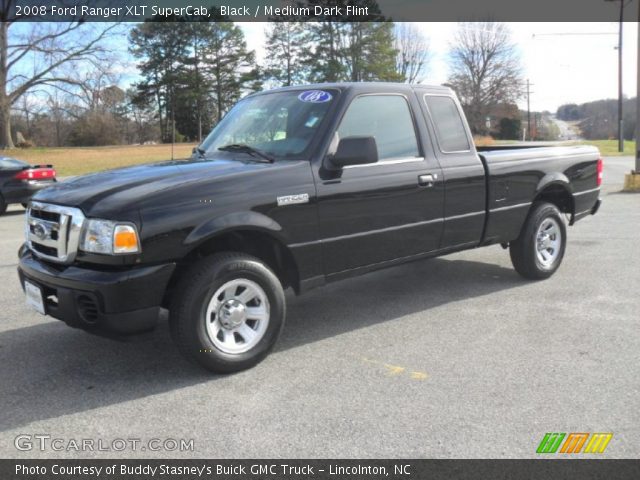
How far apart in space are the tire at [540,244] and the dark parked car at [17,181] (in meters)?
11.4

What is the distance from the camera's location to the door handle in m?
4.95

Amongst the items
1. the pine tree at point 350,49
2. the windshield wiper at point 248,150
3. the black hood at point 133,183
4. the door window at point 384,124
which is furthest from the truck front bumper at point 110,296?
the pine tree at point 350,49

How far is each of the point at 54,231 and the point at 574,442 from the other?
331cm

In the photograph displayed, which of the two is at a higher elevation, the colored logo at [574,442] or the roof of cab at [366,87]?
the roof of cab at [366,87]

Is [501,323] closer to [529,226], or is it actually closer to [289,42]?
[529,226]

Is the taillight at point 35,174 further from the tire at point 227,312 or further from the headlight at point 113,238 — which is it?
the tire at point 227,312

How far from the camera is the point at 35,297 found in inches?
153

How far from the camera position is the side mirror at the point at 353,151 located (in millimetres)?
4242

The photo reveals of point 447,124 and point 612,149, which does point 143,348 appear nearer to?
point 447,124

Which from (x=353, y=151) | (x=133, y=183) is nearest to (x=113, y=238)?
(x=133, y=183)

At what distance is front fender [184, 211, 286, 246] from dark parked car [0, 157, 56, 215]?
11376 millimetres
